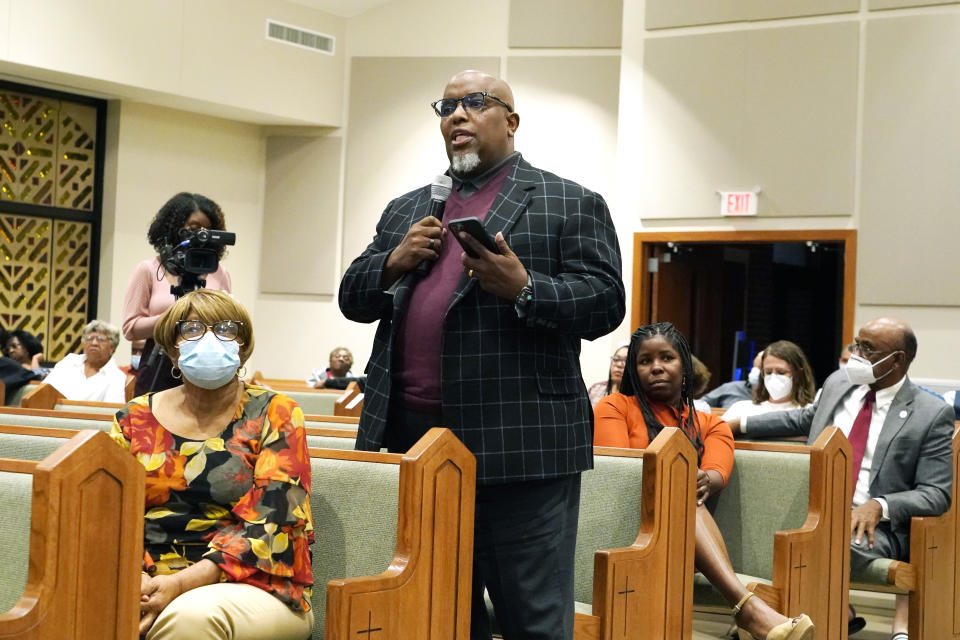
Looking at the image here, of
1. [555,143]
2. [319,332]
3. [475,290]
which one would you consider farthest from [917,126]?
[475,290]

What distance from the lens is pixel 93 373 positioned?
670 centimetres

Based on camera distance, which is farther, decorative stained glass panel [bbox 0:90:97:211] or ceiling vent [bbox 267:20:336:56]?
ceiling vent [bbox 267:20:336:56]

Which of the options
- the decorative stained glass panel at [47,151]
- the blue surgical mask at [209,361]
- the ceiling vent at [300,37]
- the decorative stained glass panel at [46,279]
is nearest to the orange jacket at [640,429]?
the blue surgical mask at [209,361]

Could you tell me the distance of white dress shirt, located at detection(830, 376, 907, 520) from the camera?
4215mm

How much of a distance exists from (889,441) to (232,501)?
2.56m

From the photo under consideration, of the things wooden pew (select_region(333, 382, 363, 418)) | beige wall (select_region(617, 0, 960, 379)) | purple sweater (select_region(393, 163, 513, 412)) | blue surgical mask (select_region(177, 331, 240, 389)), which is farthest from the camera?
beige wall (select_region(617, 0, 960, 379))

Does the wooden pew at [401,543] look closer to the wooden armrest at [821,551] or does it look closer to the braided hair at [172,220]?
the wooden armrest at [821,551]

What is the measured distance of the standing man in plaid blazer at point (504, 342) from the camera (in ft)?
7.54

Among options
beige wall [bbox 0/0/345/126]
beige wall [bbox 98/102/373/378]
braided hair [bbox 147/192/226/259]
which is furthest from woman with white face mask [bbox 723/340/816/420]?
beige wall [bbox 0/0/345/126]

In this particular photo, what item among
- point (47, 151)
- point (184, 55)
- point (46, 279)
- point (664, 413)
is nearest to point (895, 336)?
point (664, 413)

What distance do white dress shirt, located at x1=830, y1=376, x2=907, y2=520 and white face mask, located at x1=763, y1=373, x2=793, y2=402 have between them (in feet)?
3.96

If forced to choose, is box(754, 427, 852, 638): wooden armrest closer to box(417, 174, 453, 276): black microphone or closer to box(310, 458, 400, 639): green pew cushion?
box(310, 458, 400, 639): green pew cushion

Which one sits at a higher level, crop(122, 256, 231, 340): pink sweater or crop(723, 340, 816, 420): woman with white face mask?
crop(122, 256, 231, 340): pink sweater

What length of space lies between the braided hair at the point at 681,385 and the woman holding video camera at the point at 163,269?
1.30 meters
